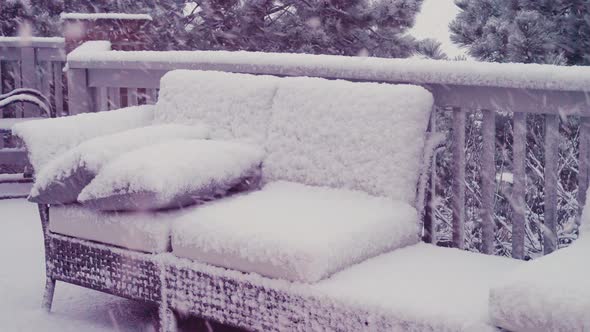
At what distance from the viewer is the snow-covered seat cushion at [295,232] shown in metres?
2.14

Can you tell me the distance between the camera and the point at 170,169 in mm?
2506

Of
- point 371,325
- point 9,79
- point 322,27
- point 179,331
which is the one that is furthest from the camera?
point 9,79

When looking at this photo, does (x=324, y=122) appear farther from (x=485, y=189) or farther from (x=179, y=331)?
(x=179, y=331)

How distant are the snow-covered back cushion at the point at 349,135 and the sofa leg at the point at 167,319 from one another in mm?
690

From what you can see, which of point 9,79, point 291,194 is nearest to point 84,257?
point 291,194

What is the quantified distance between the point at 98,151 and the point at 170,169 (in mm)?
318

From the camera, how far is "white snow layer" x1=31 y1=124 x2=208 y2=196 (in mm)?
2627

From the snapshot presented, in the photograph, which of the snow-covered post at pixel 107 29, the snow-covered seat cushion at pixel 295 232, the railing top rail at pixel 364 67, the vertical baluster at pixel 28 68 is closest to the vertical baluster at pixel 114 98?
the railing top rail at pixel 364 67

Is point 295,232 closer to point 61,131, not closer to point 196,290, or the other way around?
point 196,290

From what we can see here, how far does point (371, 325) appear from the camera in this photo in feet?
6.53

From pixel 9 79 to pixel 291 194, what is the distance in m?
7.22

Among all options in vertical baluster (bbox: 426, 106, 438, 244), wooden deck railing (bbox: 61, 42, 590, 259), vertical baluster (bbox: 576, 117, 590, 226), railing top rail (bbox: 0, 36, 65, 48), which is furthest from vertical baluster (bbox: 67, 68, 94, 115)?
vertical baluster (bbox: 576, 117, 590, 226)

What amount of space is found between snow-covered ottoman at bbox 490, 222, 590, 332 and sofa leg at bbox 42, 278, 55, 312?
183 cm

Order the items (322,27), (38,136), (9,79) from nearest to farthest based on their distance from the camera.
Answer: (38,136), (322,27), (9,79)
